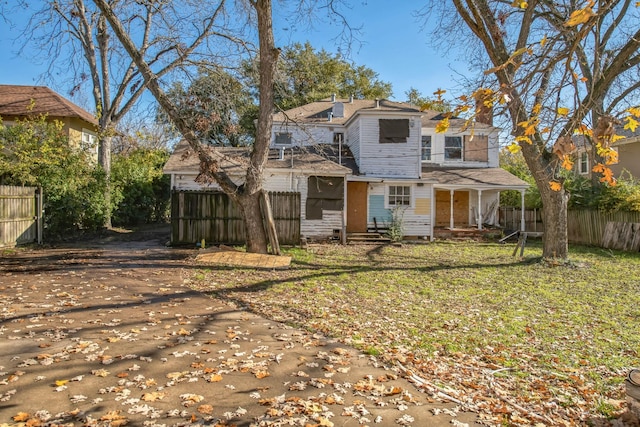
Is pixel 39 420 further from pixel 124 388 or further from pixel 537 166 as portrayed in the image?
pixel 537 166

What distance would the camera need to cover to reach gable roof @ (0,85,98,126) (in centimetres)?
2226

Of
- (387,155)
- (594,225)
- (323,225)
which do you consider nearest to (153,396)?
(323,225)

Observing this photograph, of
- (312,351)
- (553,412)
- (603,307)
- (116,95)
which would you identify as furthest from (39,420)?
(116,95)

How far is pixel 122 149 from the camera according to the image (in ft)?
120

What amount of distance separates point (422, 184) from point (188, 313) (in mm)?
15085

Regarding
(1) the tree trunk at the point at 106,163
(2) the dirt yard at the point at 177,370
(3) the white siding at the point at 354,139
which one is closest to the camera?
(2) the dirt yard at the point at 177,370

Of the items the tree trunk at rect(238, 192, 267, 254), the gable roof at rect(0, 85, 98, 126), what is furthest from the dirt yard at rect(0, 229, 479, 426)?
the gable roof at rect(0, 85, 98, 126)

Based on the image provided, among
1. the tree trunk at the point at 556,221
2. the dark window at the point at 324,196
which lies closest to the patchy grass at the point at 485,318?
the tree trunk at the point at 556,221

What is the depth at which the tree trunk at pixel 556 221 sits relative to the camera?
12984 millimetres

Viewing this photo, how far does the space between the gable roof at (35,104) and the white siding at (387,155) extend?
14065mm

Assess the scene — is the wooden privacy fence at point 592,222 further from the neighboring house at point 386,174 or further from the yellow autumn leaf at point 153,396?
the yellow autumn leaf at point 153,396

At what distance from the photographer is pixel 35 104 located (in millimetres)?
22109

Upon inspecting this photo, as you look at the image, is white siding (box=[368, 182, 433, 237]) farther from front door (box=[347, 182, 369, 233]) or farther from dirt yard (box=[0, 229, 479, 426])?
dirt yard (box=[0, 229, 479, 426])

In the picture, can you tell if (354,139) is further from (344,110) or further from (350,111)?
(350,111)
